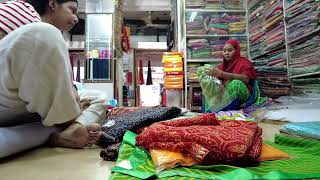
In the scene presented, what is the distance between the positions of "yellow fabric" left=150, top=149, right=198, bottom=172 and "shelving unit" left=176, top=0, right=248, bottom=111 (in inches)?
125

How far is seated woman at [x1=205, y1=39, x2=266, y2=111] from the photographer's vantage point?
9.47 feet

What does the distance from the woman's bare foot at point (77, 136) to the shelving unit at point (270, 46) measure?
2329 millimetres

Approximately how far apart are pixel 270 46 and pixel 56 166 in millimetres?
2889

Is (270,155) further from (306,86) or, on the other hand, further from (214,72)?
(214,72)

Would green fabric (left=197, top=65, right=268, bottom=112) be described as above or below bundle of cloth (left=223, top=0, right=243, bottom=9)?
below

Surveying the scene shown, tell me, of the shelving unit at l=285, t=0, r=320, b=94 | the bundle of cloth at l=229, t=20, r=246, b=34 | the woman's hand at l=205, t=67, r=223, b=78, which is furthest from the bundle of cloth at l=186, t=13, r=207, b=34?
the shelving unit at l=285, t=0, r=320, b=94

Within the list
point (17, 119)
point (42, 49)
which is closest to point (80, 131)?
point (17, 119)

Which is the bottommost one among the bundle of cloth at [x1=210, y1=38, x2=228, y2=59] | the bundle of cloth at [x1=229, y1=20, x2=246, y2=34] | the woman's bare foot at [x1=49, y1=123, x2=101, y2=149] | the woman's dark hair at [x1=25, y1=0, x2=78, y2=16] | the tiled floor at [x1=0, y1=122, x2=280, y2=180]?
the tiled floor at [x1=0, y1=122, x2=280, y2=180]

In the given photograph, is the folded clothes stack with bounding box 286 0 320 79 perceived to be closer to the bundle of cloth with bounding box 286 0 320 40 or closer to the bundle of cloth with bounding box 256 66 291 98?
the bundle of cloth with bounding box 286 0 320 40

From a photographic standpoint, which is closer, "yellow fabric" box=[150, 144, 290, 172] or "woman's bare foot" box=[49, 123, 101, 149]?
"yellow fabric" box=[150, 144, 290, 172]

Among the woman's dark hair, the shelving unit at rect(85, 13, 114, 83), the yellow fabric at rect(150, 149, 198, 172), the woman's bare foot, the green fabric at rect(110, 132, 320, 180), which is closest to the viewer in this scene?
the green fabric at rect(110, 132, 320, 180)

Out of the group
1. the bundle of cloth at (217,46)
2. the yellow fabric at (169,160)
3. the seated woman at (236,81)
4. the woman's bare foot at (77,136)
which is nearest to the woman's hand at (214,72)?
the seated woman at (236,81)

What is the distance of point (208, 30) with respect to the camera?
13.1 ft

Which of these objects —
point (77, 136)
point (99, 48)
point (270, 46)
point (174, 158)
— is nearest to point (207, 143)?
point (174, 158)
